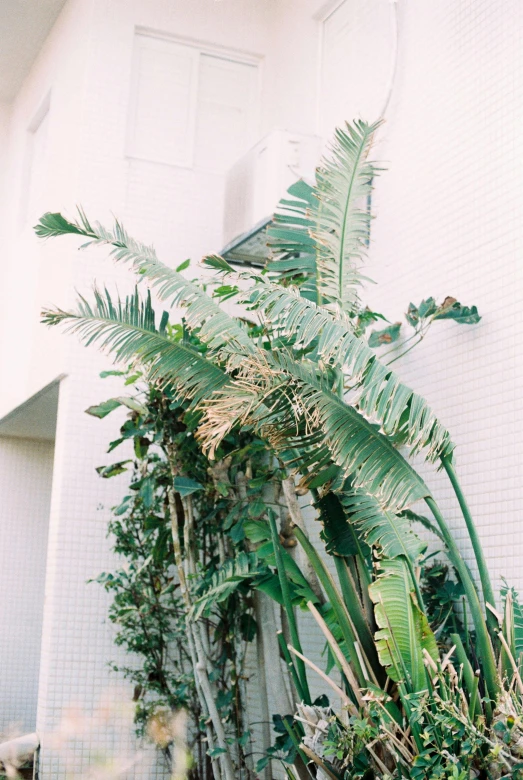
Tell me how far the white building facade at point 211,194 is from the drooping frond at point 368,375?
833 mm

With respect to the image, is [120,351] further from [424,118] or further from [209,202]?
[209,202]

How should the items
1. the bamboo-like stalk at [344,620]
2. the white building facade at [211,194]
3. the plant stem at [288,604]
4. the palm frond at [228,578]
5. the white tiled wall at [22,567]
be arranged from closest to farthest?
the bamboo-like stalk at [344,620]
the plant stem at [288,604]
the white building facade at [211,194]
the palm frond at [228,578]
the white tiled wall at [22,567]

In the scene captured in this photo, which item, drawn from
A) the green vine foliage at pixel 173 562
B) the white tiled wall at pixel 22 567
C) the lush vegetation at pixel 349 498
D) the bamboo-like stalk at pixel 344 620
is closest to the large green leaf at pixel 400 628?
the lush vegetation at pixel 349 498

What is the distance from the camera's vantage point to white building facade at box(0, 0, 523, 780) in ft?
15.6

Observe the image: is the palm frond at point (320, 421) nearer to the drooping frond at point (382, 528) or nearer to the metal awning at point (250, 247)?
the drooping frond at point (382, 528)

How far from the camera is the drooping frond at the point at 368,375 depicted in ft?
12.1

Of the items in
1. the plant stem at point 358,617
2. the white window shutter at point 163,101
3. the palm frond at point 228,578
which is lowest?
the plant stem at point 358,617

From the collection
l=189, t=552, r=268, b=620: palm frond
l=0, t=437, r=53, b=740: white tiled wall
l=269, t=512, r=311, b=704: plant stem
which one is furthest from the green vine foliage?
l=0, t=437, r=53, b=740: white tiled wall

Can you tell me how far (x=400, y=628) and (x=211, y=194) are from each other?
4.43 m

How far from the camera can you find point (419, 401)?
148 inches

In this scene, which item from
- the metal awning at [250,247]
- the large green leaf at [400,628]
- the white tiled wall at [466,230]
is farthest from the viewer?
the metal awning at [250,247]

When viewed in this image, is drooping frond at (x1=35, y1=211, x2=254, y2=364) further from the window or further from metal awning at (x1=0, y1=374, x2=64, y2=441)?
the window

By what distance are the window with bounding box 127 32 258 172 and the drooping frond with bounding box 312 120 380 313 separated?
3032mm

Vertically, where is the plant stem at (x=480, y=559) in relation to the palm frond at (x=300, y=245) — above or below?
below
